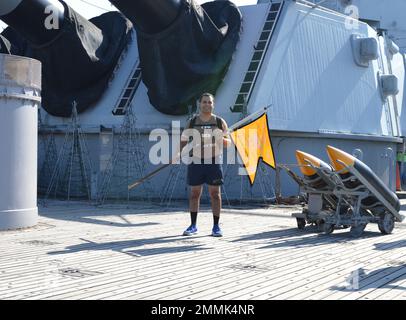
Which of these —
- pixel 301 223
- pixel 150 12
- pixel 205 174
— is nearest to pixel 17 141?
pixel 205 174

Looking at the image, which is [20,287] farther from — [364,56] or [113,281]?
[364,56]

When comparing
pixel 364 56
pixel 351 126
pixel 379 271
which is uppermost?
pixel 364 56

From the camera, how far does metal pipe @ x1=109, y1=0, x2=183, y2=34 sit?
12148 mm

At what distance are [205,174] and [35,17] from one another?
7.55 metres

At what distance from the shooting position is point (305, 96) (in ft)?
48.9

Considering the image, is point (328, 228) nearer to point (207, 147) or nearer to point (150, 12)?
point (207, 147)

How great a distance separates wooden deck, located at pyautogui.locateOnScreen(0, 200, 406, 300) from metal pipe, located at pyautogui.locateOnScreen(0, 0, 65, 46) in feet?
17.7

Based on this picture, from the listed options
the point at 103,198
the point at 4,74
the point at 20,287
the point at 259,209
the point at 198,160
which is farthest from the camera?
the point at 103,198

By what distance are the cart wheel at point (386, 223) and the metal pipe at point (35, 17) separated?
8.49m

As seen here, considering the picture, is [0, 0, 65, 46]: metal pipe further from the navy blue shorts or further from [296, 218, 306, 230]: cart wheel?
[296, 218, 306, 230]: cart wheel

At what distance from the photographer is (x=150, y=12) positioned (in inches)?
494

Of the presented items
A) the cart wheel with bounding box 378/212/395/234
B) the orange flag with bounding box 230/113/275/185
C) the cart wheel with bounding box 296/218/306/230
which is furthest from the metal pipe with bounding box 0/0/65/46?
the cart wheel with bounding box 378/212/395/234
